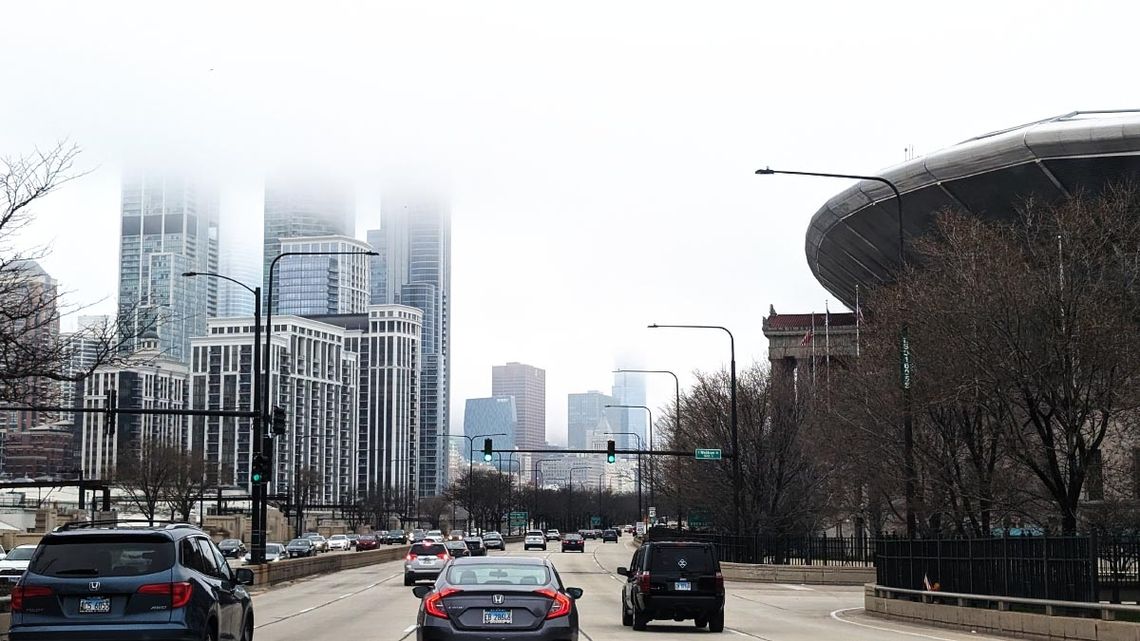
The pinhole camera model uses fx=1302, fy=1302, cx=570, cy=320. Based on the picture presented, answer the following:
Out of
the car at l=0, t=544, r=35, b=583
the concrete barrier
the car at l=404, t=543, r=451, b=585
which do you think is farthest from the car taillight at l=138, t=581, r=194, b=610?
the car at l=404, t=543, r=451, b=585

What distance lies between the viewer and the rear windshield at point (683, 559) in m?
25.1

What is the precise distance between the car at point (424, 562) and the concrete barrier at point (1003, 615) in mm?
16519

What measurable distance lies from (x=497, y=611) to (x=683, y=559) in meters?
11.1

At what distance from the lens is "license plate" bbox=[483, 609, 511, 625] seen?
48.0 feet

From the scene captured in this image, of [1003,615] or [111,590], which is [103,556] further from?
[1003,615]

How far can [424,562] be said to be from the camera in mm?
44781

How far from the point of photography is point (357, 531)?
485 feet

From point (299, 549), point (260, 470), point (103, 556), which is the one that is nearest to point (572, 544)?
point (299, 549)

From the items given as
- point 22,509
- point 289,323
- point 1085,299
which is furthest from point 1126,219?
point 289,323

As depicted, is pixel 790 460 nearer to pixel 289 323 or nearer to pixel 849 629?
pixel 849 629

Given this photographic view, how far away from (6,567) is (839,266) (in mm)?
63543

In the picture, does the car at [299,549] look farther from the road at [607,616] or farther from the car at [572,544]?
the road at [607,616]

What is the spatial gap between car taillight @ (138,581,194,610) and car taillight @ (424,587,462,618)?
8.75ft

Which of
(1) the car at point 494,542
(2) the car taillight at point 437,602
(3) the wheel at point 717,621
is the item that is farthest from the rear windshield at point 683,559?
(1) the car at point 494,542
